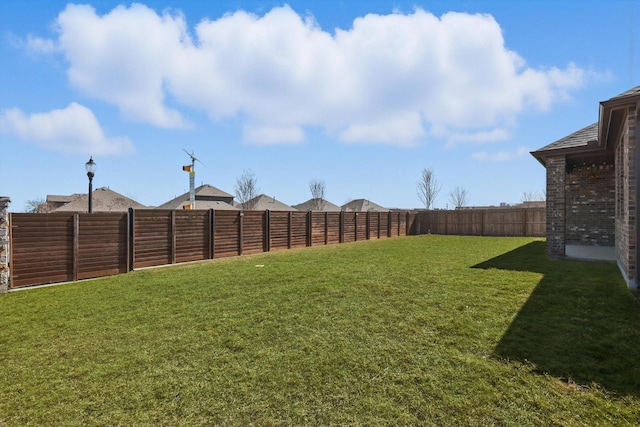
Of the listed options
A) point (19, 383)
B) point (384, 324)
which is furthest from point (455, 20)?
point (19, 383)

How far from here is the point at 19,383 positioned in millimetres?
2926

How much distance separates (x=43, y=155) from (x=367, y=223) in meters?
20.8

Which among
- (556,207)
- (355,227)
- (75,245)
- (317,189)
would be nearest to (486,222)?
(355,227)

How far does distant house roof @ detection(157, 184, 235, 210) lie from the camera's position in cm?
3712

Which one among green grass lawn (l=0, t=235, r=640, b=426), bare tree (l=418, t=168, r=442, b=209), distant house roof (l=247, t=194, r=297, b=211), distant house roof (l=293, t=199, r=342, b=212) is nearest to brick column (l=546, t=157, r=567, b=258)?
green grass lawn (l=0, t=235, r=640, b=426)

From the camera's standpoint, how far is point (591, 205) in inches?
432

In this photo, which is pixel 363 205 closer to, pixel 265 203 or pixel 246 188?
pixel 265 203

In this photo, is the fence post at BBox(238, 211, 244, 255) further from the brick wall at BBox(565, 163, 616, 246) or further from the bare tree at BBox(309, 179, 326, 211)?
the bare tree at BBox(309, 179, 326, 211)

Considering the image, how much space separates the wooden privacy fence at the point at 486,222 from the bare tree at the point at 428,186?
1632cm

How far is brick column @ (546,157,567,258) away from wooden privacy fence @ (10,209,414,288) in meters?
9.57

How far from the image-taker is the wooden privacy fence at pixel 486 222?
1948 cm

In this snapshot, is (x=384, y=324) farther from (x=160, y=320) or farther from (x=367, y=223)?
(x=367, y=223)

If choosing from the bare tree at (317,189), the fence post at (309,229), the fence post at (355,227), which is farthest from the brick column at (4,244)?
the bare tree at (317,189)

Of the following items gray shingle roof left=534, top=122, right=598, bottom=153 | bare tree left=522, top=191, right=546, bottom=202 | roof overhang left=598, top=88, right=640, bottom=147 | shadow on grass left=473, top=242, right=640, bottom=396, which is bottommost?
shadow on grass left=473, top=242, right=640, bottom=396
